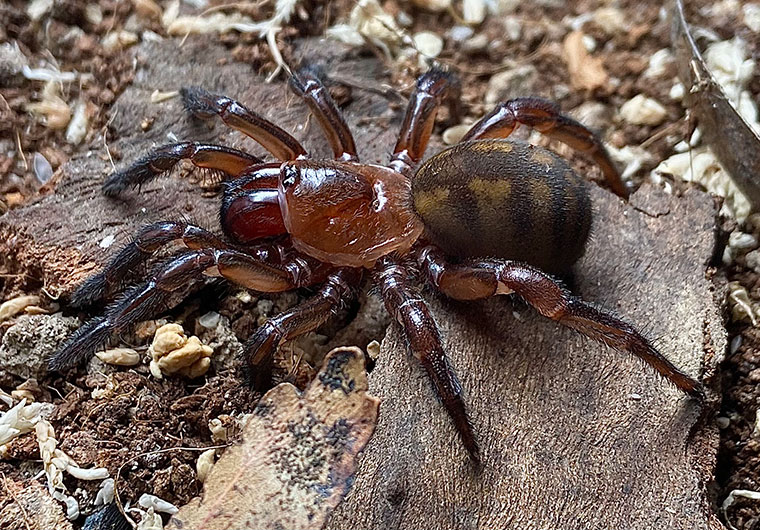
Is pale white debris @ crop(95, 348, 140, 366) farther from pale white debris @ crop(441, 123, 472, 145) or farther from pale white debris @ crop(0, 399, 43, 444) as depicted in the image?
pale white debris @ crop(441, 123, 472, 145)

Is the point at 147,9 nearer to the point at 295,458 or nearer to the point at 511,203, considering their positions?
the point at 511,203

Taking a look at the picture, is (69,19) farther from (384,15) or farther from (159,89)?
(384,15)

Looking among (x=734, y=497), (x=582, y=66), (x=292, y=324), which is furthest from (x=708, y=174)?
(x=292, y=324)

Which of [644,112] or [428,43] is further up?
[428,43]

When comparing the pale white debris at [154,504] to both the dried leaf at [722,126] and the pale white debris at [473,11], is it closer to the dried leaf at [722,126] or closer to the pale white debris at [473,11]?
the dried leaf at [722,126]

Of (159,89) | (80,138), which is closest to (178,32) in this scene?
(159,89)

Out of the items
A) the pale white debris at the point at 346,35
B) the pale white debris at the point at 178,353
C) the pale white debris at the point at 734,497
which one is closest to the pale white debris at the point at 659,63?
the pale white debris at the point at 346,35
